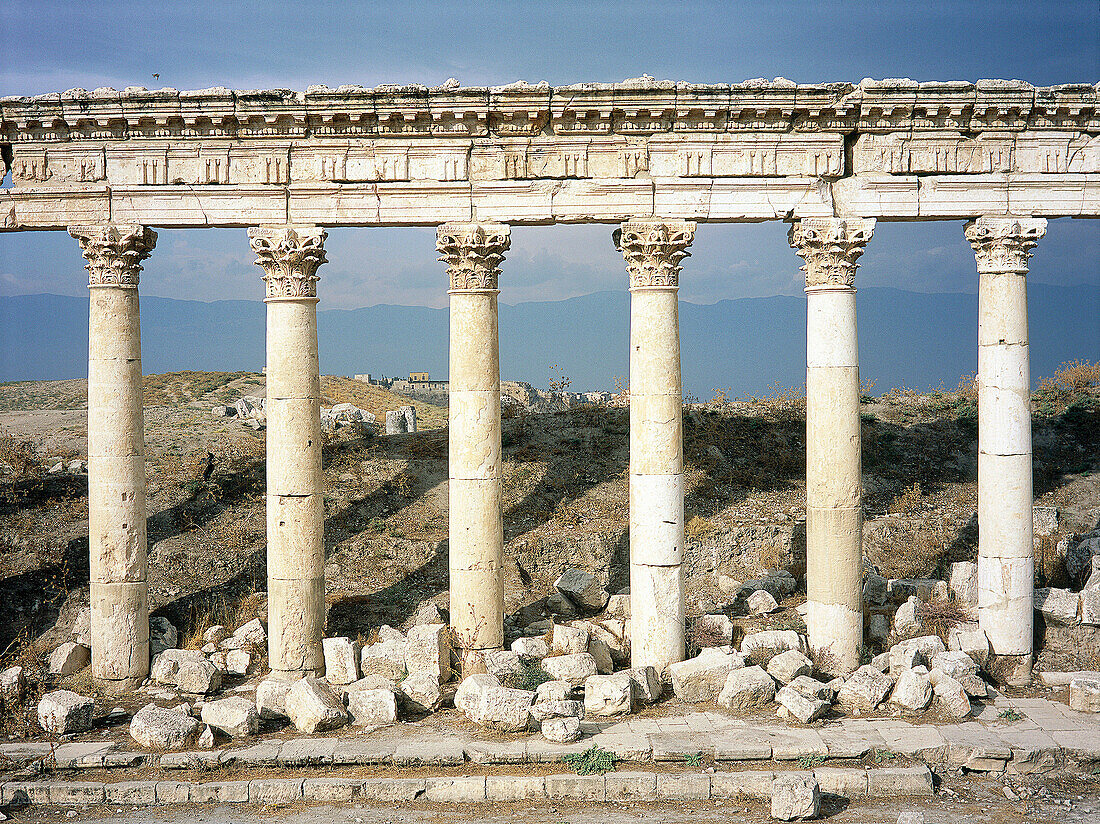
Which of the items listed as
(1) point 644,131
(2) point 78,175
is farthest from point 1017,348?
(2) point 78,175

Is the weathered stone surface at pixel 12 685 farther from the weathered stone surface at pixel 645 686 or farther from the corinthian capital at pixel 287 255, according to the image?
the weathered stone surface at pixel 645 686

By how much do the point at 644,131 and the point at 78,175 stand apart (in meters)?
8.89

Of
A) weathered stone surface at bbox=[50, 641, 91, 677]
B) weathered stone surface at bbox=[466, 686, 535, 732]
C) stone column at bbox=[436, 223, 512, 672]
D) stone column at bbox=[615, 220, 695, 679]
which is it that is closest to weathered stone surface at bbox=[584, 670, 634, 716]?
weathered stone surface at bbox=[466, 686, 535, 732]

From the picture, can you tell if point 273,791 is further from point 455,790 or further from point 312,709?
point 455,790

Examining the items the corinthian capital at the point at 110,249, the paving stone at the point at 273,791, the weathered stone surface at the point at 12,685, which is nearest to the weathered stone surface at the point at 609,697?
the paving stone at the point at 273,791

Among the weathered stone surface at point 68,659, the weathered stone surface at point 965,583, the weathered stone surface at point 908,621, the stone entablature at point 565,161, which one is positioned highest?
the stone entablature at point 565,161

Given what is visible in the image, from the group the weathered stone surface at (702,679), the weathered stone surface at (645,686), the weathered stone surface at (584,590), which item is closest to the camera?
the weathered stone surface at (645,686)

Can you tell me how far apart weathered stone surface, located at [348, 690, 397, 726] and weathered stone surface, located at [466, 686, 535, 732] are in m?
1.24

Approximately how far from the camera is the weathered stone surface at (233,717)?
11633mm

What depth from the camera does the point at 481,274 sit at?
44.4ft

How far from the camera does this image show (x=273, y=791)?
34.3 ft

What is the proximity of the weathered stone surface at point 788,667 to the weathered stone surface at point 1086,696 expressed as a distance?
12.0 ft

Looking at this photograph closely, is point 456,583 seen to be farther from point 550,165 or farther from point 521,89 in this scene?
point 521,89

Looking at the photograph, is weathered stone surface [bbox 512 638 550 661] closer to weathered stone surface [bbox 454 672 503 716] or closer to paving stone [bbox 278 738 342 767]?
weathered stone surface [bbox 454 672 503 716]
